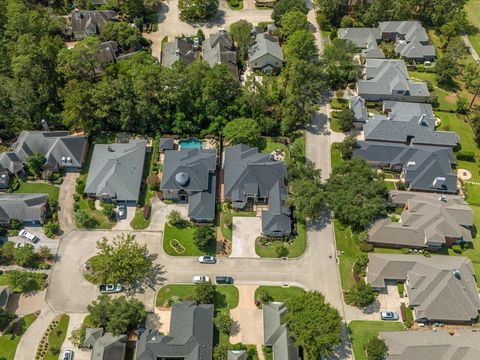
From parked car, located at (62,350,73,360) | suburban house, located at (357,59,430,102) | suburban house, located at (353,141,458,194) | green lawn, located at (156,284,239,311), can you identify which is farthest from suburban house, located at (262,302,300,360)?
suburban house, located at (357,59,430,102)

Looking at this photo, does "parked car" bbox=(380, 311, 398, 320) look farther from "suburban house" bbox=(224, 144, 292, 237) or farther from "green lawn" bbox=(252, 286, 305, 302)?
"suburban house" bbox=(224, 144, 292, 237)

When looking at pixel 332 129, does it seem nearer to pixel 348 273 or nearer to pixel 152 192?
pixel 348 273

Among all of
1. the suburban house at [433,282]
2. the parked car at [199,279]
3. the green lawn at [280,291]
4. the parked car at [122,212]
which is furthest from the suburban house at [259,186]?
the parked car at [122,212]

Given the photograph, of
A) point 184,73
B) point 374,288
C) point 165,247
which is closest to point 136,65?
point 184,73

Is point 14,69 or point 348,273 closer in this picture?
point 348,273

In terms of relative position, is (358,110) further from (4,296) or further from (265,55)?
(4,296)

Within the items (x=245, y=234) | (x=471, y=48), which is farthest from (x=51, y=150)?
(x=471, y=48)

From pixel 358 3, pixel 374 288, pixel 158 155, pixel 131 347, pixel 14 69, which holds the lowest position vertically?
pixel 131 347

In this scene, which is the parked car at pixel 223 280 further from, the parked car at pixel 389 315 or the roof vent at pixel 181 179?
the parked car at pixel 389 315
